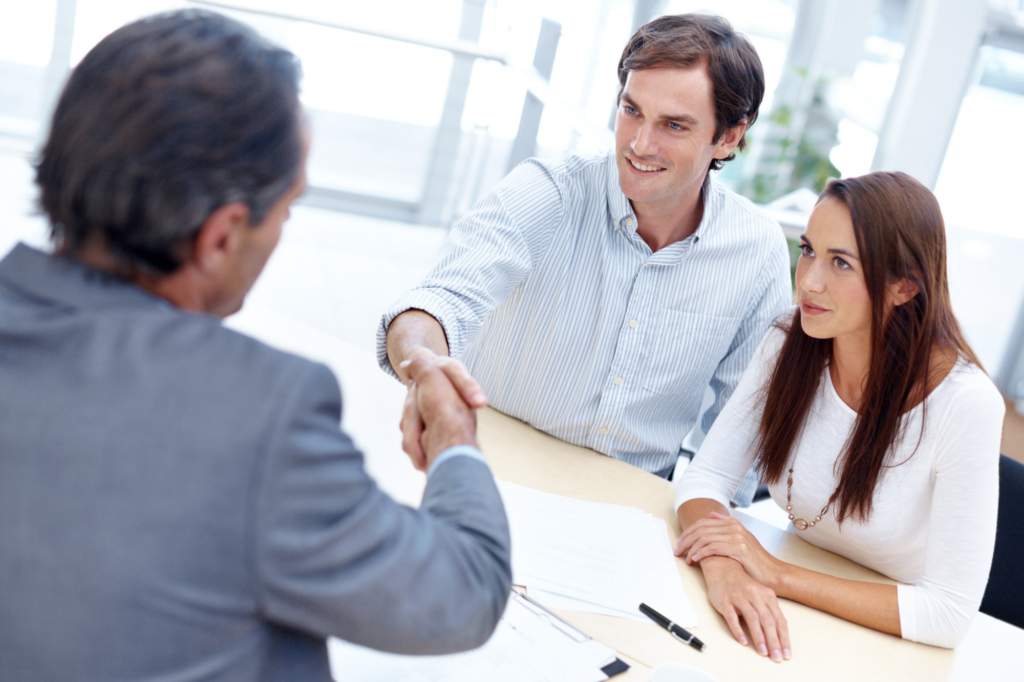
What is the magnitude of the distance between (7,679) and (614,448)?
1331 mm

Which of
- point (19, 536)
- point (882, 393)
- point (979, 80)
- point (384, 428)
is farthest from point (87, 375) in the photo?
point (979, 80)

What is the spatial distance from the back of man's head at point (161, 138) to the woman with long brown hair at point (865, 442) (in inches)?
37.4

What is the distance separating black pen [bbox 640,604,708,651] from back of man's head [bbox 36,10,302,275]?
32.2 inches

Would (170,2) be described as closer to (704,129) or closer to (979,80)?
(704,129)

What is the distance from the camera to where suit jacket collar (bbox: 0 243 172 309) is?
63cm

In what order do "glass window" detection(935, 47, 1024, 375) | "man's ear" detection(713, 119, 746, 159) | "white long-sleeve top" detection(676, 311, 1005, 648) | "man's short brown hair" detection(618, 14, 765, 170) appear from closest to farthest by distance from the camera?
"white long-sleeve top" detection(676, 311, 1005, 648) → "man's short brown hair" detection(618, 14, 765, 170) → "man's ear" detection(713, 119, 746, 159) → "glass window" detection(935, 47, 1024, 375)

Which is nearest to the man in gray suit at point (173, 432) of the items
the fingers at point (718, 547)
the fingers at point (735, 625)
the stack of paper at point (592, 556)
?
the stack of paper at point (592, 556)

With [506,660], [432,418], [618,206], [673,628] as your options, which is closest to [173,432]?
[432,418]

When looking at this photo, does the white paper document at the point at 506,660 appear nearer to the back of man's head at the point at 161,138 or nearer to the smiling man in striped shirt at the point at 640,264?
the back of man's head at the point at 161,138

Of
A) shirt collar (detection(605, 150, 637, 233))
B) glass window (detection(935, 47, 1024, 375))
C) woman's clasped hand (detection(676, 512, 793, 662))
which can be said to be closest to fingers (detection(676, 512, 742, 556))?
woman's clasped hand (detection(676, 512, 793, 662))

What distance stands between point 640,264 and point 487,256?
360 millimetres

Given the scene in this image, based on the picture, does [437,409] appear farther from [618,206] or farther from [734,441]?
[618,206]

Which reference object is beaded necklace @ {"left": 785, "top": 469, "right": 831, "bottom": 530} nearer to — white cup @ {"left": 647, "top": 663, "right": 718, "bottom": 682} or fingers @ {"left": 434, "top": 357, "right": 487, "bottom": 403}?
white cup @ {"left": 647, "top": 663, "right": 718, "bottom": 682}

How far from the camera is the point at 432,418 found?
91cm
